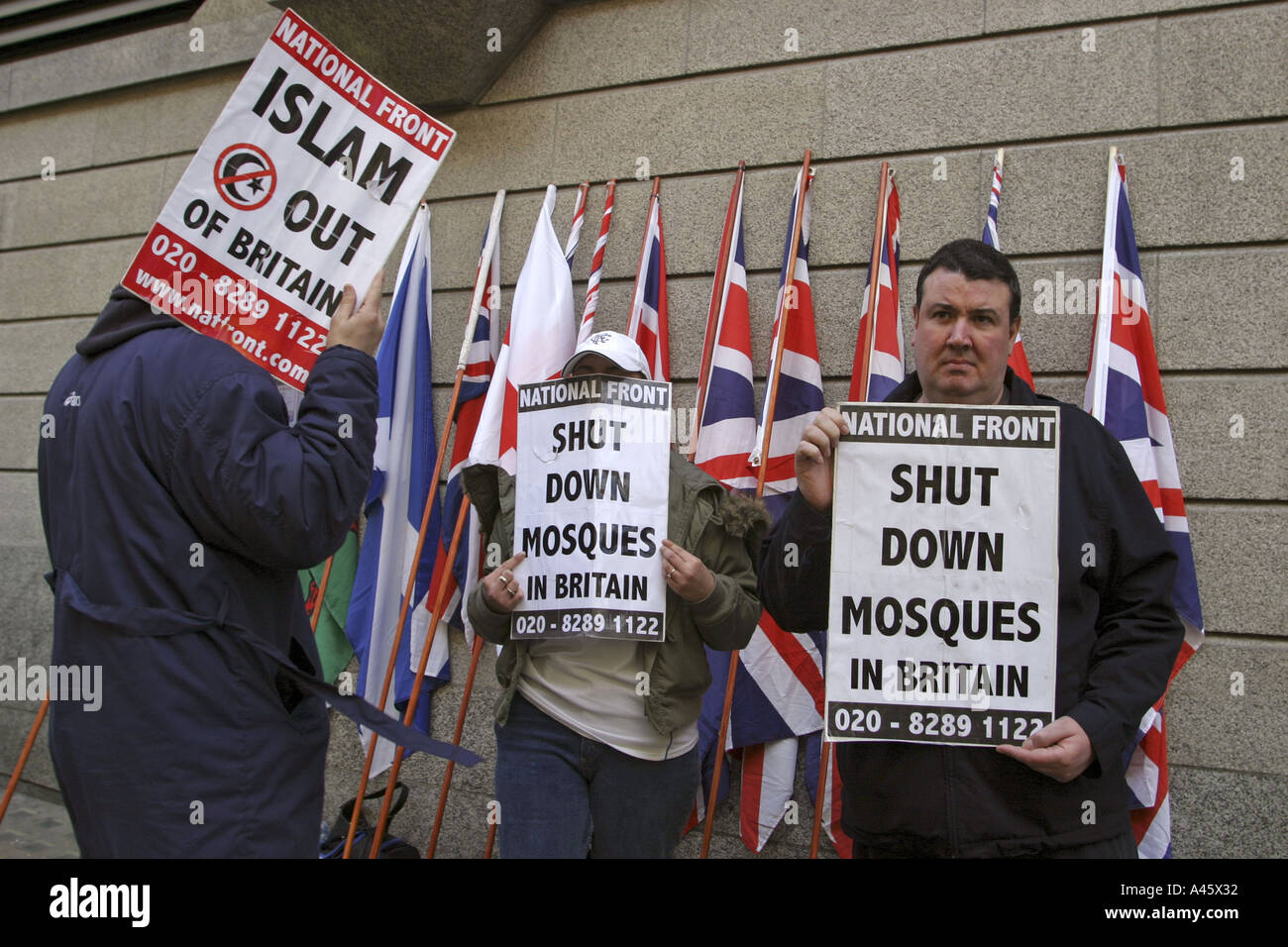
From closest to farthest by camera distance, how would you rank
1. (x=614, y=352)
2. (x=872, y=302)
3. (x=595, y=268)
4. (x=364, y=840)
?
1. (x=614, y=352)
2. (x=872, y=302)
3. (x=364, y=840)
4. (x=595, y=268)

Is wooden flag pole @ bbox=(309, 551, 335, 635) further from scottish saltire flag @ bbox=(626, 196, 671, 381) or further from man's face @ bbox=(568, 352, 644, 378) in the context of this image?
man's face @ bbox=(568, 352, 644, 378)

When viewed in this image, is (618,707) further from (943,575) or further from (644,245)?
(644,245)

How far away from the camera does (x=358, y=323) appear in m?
2.62

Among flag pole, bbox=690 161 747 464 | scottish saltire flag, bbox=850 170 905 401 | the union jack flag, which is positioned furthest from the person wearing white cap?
flag pole, bbox=690 161 747 464

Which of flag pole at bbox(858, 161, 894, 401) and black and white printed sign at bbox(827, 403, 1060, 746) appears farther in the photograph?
flag pole at bbox(858, 161, 894, 401)

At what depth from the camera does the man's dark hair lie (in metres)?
2.55

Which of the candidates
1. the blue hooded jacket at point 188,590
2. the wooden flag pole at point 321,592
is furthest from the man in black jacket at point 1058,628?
the wooden flag pole at point 321,592

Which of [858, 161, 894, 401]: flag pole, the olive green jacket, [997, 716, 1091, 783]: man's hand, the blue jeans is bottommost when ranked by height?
the blue jeans

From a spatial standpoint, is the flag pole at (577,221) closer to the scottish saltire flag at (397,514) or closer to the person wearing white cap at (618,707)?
the scottish saltire flag at (397,514)

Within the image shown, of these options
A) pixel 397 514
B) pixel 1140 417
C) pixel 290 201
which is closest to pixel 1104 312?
pixel 1140 417

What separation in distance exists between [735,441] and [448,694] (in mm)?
2002

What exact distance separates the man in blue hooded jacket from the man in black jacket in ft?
3.76

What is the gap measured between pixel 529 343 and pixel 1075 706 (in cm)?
320

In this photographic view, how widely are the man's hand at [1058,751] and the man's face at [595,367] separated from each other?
1.62 m
